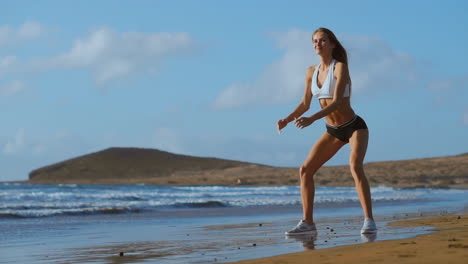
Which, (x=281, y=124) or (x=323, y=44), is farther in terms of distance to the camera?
(x=323, y=44)

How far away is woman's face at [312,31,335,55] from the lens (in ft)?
24.1

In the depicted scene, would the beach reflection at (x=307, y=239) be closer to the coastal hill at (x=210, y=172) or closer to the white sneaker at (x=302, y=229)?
the white sneaker at (x=302, y=229)

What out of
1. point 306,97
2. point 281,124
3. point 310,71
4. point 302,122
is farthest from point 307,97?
point 302,122

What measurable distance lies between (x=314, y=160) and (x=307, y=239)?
2.74 ft

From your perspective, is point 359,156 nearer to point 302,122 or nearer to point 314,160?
point 314,160

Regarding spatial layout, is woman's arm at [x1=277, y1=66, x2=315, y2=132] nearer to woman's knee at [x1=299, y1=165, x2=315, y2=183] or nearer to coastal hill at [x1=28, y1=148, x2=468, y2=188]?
woman's knee at [x1=299, y1=165, x2=315, y2=183]

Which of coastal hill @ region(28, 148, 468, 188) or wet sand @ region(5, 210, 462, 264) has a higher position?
coastal hill @ region(28, 148, 468, 188)

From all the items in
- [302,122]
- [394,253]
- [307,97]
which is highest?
[307,97]

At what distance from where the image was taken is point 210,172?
5381cm

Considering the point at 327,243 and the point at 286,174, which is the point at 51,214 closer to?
the point at 327,243

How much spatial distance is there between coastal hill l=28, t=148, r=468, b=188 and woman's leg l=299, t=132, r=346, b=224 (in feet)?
104

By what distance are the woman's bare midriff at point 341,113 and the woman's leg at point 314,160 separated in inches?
7.8

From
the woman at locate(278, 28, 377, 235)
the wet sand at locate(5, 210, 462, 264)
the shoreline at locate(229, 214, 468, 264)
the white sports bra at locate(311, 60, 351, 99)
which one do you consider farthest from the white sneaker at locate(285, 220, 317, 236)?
the shoreline at locate(229, 214, 468, 264)

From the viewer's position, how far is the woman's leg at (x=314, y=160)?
7461 millimetres
